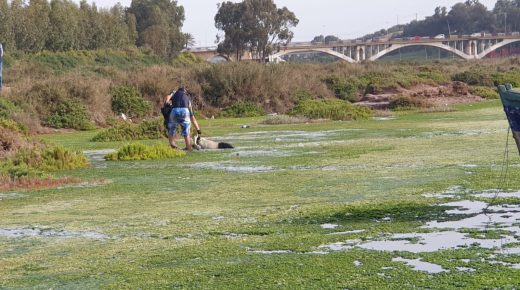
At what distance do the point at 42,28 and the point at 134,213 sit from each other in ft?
238

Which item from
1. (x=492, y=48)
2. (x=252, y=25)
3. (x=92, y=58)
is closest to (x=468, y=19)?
(x=492, y=48)

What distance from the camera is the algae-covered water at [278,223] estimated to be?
887 centimetres

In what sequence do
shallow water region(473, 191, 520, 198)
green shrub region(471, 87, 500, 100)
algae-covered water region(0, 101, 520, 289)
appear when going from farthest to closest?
green shrub region(471, 87, 500, 100), shallow water region(473, 191, 520, 198), algae-covered water region(0, 101, 520, 289)

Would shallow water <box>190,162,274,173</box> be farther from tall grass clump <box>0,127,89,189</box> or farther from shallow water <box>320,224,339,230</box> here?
shallow water <box>320,224,339,230</box>

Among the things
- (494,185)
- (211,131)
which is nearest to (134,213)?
(494,185)

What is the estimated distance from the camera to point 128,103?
41.6 metres

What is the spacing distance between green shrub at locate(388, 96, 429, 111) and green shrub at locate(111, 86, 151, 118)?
39.7 ft

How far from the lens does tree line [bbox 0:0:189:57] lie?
80.1m

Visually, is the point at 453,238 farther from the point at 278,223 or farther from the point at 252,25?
the point at 252,25

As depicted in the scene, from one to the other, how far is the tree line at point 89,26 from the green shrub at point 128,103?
37009 mm

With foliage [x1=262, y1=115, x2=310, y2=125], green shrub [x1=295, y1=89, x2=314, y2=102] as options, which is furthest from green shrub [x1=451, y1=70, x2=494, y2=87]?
foliage [x1=262, y1=115, x2=310, y2=125]

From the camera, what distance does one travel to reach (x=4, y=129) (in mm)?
23062

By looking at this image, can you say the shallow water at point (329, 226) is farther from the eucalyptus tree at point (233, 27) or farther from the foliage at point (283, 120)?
the eucalyptus tree at point (233, 27)

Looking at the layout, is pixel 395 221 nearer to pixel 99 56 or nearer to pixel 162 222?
pixel 162 222
